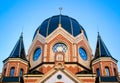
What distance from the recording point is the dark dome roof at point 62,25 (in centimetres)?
4328

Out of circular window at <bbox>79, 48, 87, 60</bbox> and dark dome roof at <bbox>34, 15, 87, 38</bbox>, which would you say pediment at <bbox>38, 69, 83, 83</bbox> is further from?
dark dome roof at <bbox>34, 15, 87, 38</bbox>

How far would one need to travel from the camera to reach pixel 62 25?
4403cm

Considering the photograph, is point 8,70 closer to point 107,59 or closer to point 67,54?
point 67,54

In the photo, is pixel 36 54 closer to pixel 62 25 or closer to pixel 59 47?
pixel 59 47

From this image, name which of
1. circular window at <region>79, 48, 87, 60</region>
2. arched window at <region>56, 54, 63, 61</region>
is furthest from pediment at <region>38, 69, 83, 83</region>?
circular window at <region>79, 48, 87, 60</region>

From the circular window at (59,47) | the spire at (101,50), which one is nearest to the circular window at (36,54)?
the circular window at (59,47)

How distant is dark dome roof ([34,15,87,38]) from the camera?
4328 centimetres

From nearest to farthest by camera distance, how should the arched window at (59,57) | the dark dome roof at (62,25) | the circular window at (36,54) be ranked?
1. the arched window at (59,57)
2. the circular window at (36,54)
3. the dark dome roof at (62,25)

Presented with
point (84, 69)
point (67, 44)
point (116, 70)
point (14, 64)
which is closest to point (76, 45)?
point (67, 44)

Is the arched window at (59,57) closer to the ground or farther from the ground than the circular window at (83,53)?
closer to the ground

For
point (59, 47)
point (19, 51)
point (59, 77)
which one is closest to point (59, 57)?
point (59, 47)

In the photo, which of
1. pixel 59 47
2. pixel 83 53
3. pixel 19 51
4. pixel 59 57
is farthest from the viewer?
pixel 83 53

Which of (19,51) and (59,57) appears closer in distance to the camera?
(59,57)

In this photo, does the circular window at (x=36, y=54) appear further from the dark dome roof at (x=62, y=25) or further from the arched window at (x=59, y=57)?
the arched window at (x=59, y=57)
